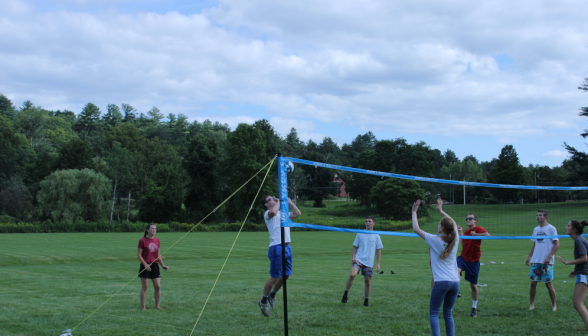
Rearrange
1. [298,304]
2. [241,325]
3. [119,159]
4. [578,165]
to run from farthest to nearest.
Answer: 1. [119,159]
2. [578,165]
3. [298,304]
4. [241,325]

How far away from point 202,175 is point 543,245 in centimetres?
6591

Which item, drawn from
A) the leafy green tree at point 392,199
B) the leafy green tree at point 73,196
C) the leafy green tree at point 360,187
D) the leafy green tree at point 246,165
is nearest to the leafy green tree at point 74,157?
the leafy green tree at point 73,196

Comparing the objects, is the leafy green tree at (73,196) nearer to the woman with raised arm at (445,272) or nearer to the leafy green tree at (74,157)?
the leafy green tree at (74,157)

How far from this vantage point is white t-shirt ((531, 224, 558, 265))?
28.5ft

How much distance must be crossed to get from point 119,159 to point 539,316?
8735cm

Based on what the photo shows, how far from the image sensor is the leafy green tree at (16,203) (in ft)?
220

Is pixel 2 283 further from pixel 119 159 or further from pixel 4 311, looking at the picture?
pixel 119 159

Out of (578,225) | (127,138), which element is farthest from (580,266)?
(127,138)

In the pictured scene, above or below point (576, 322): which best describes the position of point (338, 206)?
above

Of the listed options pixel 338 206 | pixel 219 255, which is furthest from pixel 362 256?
pixel 219 255

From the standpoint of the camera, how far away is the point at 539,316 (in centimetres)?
838

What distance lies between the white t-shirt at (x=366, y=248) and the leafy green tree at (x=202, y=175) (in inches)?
2429

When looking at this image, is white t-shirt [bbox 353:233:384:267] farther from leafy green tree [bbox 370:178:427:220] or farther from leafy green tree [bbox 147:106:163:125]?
leafy green tree [bbox 147:106:163:125]

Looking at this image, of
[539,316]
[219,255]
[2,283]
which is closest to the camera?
[539,316]
